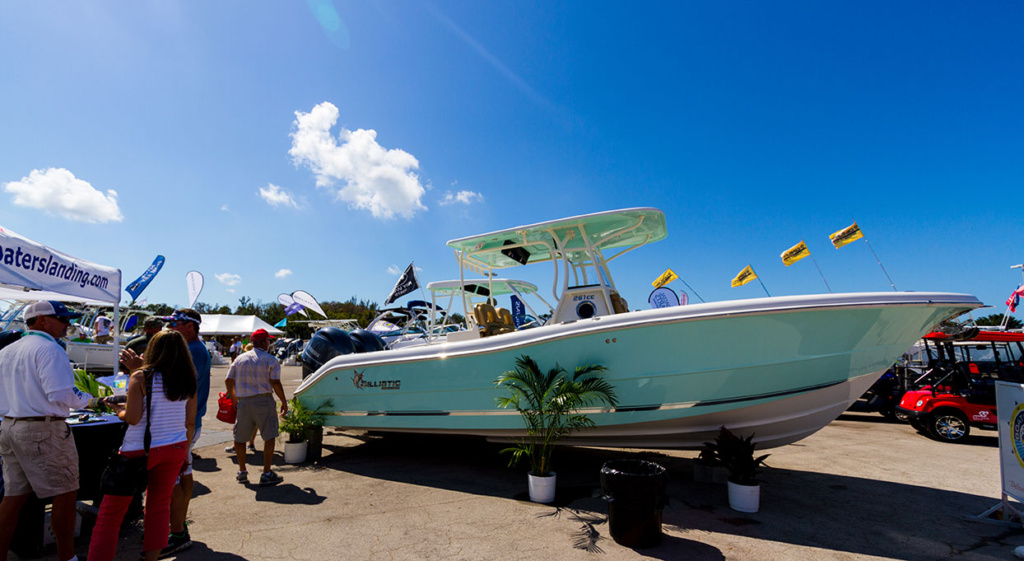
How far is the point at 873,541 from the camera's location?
347 cm

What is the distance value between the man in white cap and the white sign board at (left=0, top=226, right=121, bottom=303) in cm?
390

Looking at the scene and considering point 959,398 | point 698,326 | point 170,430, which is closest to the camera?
point 170,430

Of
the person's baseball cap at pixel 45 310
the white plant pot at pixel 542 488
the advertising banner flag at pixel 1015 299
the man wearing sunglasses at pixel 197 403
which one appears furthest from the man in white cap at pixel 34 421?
the advertising banner flag at pixel 1015 299

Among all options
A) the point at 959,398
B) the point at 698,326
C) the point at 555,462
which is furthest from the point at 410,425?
the point at 959,398

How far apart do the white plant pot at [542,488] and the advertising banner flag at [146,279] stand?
1348 centimetres

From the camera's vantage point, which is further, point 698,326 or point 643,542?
point 698,326

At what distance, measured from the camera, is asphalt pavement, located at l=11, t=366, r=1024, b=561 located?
3.31 m

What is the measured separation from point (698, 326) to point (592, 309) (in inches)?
59.4

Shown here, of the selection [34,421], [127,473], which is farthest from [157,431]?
[34,421]

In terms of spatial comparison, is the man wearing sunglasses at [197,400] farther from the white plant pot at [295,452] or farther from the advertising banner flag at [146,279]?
the advertising banner flag at [146,279]

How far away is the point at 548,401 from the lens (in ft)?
14.1

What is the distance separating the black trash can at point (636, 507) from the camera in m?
3.34

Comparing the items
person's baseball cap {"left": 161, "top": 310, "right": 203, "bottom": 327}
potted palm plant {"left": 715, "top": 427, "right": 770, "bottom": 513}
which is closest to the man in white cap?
person's baseball cap {"left": 161, "top": 310, "right": 203, "bottom": 327}

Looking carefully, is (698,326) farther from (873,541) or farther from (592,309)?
(873,541)
